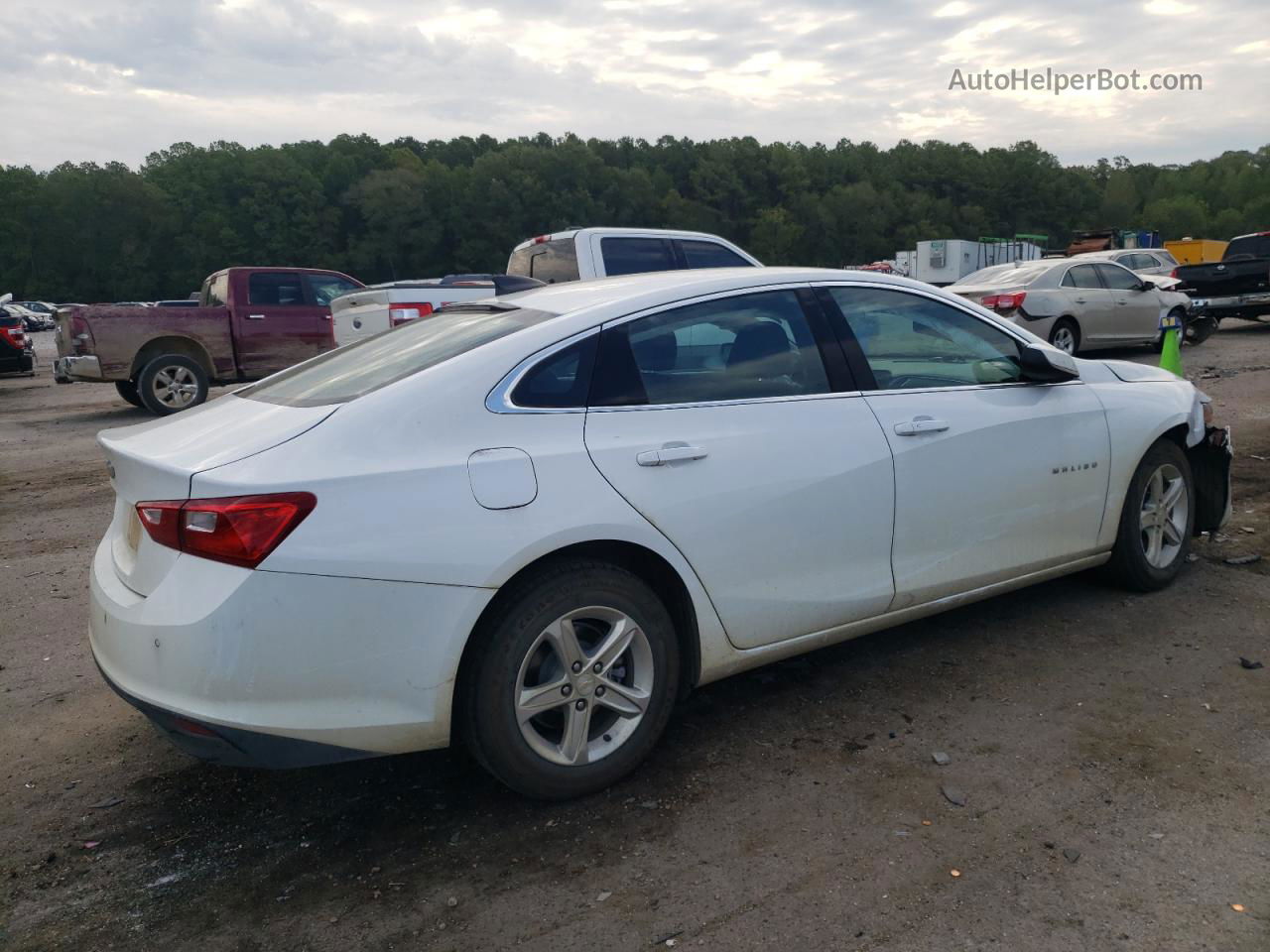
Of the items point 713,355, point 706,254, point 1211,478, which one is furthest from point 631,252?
point 713,355

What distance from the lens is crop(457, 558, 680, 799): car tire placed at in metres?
2.83

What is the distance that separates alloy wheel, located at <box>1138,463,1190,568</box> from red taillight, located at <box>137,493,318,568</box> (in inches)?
149

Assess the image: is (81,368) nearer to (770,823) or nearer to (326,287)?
(326,287)

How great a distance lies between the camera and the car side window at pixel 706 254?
10.3 m

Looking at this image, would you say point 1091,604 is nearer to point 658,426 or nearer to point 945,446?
point 945,446

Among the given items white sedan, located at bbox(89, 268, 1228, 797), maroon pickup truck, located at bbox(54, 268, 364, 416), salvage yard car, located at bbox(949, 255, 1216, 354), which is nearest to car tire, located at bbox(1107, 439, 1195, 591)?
white sedan, located at bbox(89, 268, 1228, 797)

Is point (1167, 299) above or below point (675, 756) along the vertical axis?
above

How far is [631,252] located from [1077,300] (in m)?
7.02

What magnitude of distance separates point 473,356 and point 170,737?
1.40 meters

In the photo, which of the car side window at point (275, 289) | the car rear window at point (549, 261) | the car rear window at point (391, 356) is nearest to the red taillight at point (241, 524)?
the car rear window at point (391, 356)

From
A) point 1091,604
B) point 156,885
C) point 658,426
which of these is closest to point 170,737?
point 156,885

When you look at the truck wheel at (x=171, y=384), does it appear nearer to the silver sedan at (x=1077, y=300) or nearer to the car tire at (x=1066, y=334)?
the silver sedan at (x=1077, y=300)

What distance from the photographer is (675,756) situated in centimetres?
335

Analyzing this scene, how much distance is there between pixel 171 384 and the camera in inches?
506
